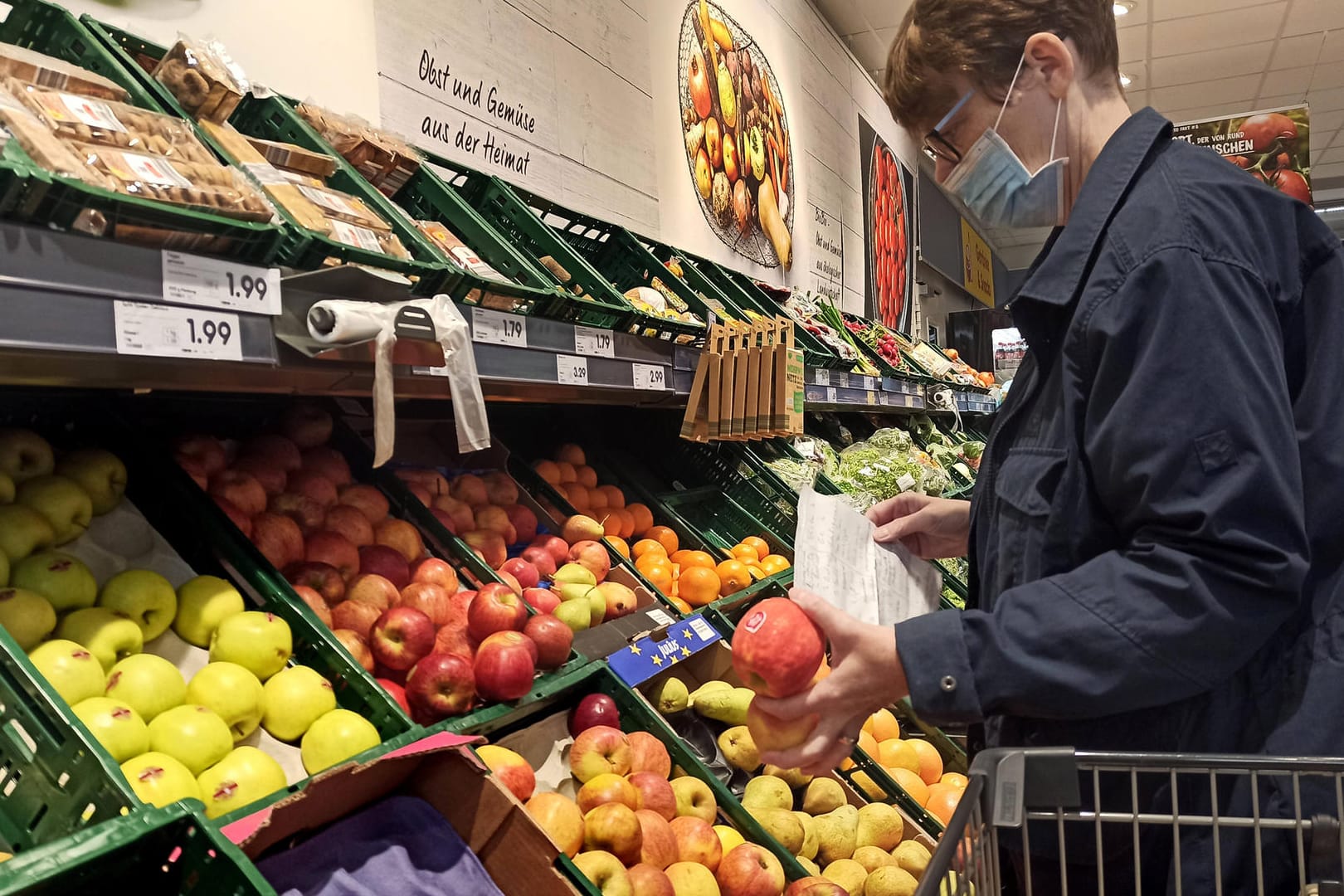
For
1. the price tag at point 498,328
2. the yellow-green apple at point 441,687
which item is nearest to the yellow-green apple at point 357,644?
the yellow-green apple at point 441,687

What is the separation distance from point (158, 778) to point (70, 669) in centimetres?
19

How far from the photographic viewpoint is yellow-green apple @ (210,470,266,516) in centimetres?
181

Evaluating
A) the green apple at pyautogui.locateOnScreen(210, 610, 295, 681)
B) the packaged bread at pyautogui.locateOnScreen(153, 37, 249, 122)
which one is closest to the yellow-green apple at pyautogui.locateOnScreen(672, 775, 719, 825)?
the green apple at pyautogui.locateOnScreen(210, 610, 295, 681)

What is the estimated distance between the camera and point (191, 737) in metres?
1.26

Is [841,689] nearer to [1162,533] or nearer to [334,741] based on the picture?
[1162,533]

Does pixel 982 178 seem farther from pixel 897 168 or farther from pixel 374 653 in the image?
pixel 897 168

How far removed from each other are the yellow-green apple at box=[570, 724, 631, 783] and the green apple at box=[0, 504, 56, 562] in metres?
0.92

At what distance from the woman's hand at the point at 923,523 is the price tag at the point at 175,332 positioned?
0.92 meters

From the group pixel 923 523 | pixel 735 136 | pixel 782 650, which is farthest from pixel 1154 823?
pixel 735 136

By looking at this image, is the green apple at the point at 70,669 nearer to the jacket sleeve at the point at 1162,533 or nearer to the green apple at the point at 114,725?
the green apple at the point at 114,725

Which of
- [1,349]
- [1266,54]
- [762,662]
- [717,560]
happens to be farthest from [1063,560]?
[1266,54]

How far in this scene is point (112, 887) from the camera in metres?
0.89

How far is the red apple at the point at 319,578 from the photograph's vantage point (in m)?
1.79

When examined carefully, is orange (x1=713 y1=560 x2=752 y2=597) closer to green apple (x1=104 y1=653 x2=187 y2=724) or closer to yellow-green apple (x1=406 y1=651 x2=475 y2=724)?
yellow-green apple (x1=406 y1=651 x2=475 y2=724)
